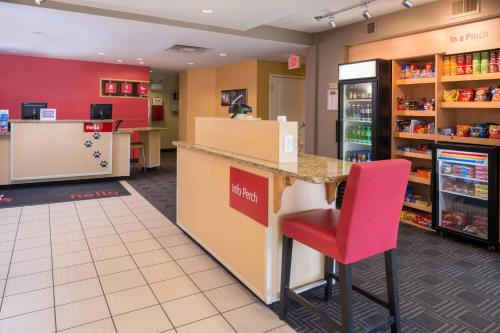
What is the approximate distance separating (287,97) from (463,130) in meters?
4.87

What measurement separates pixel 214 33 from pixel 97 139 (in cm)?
322

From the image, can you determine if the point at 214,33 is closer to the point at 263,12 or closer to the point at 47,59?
the point at 263,12

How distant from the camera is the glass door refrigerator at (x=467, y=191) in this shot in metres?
3.84

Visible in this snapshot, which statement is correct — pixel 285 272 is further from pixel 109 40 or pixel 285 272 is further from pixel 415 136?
pixel 109 40

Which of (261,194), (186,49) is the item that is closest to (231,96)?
(186,49)

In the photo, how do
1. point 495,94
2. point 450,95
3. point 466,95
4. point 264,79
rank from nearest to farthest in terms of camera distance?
point 495,94 < point 466,95 < point 450,95 < point 264,79

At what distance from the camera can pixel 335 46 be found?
594cm

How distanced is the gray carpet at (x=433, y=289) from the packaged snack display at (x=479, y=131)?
1.22 m

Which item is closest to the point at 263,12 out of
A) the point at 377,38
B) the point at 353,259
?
the point at 377,38

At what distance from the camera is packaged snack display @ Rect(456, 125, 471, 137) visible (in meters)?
4.20

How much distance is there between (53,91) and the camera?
8867 millimetres

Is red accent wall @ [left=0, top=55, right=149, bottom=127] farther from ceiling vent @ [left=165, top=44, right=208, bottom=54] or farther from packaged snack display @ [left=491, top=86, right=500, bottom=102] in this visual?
packaged snack display @ [left=491, top=86, right=500, bottom=102]

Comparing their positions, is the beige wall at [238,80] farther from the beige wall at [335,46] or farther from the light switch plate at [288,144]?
the light switch plate at [288,144]

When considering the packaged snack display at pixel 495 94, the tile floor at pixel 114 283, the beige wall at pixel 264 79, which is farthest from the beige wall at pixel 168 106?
the packaged snack display at pixel 495 94
